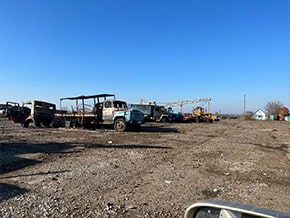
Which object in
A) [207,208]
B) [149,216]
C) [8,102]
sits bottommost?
[149,216]

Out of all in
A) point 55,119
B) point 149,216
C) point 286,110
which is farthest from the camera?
point 286,110

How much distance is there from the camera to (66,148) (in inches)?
401

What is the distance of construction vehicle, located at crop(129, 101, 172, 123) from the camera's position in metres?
34.2

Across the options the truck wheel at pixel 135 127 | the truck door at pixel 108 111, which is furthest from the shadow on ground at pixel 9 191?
the truck wheel at pixel 135 127

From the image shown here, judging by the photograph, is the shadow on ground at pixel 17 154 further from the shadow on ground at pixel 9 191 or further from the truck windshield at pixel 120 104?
the truck windshield at pixel 120 104

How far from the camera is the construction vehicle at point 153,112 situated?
34.2m

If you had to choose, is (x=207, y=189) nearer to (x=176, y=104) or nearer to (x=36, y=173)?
(x=36, y=173)

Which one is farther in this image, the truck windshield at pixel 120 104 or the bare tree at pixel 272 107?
the bare tree at pixel 272 107

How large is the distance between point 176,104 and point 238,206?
57493 mm

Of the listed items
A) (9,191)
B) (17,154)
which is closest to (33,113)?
(17,154)

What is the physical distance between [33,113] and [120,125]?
25.6ft

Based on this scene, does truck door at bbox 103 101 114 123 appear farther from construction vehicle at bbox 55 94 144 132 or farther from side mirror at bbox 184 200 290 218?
side mirror at bbox 184 200 290 218

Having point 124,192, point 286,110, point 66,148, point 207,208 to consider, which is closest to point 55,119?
point 66,148

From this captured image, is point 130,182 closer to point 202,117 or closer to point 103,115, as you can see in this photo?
point 103,115
